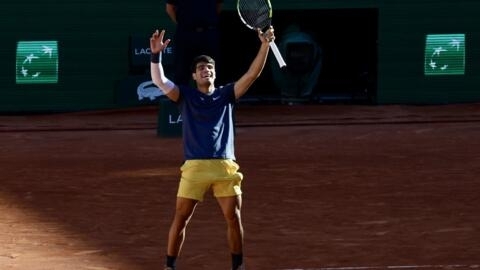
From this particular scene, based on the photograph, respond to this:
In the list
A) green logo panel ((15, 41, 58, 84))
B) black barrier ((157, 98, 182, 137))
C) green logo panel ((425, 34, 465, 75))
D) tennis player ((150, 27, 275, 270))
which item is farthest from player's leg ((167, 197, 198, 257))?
green logo panel ((425, 34, 465, 75))

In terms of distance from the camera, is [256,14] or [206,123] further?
[256,14]

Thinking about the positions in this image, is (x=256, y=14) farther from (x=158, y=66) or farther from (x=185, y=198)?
(x=185, y=198)

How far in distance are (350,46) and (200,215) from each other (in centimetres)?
1196

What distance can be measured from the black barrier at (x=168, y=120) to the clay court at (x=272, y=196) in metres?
0.16

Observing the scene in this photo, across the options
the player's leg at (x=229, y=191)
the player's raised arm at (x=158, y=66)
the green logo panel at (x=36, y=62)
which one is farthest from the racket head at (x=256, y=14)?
the green logo panel at (x=36, y=62)

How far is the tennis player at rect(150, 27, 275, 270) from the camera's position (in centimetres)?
792

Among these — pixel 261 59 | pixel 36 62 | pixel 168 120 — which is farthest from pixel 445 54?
pixel 261 59

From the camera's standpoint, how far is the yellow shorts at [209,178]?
26.0 ft

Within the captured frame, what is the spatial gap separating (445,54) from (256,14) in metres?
12.2

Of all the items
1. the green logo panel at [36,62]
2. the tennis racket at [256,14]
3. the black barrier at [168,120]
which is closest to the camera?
the tennis racket at [256,14]

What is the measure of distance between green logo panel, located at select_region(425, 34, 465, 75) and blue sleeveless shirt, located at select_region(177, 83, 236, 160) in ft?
44.4

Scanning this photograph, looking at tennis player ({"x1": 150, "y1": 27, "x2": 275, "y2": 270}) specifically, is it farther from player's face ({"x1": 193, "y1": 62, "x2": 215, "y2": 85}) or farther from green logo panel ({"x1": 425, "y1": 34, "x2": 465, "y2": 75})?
green logo panel ({"x1": 425, "y1": 34, "x2": 465, "y2": 75})

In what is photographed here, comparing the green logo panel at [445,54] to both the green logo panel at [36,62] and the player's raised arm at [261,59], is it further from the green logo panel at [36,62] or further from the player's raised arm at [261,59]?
the player's raised arm at [261,59]

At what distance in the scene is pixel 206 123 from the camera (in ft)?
26.2
